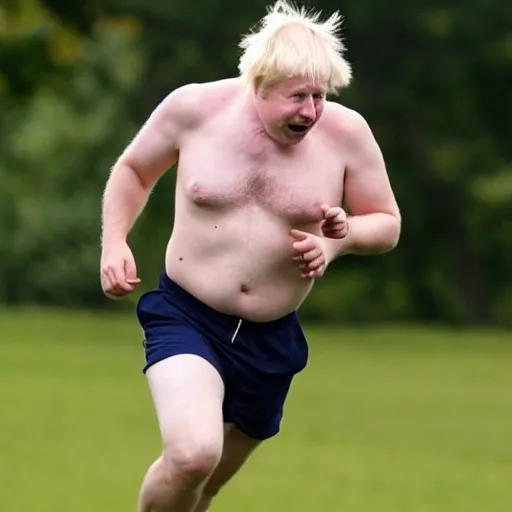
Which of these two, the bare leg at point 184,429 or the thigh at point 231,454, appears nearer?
the bare leg at point 184,429

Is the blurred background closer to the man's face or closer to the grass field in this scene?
the grass field

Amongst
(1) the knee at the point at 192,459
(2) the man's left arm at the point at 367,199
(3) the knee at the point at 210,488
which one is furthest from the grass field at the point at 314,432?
(2) the man's left arm at the point at 367,199

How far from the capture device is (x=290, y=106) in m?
6.15

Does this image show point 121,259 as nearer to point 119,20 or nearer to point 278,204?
point 278,204

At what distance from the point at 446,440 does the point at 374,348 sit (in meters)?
15.3

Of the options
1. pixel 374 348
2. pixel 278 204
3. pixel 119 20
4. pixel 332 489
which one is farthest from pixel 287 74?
pixel 374 348

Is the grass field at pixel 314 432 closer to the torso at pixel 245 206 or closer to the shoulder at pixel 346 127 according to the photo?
the torso at pixel 245 206

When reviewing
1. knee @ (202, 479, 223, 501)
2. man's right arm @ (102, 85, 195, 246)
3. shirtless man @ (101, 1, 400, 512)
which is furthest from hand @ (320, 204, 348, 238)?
knee @ (202, 479, 223, 501)

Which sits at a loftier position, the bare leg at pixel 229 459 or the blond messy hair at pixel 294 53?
the blond messy hair at pixel 294 53

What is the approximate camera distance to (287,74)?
612cm

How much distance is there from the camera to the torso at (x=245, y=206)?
20.8 ft

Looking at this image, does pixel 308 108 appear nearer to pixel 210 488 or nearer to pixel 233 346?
pixel 233 346

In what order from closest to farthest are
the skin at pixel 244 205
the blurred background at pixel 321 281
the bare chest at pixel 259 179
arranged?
1. the skin at pixel 244 205
2. the bare chest at pixel 259 179
3. the blurred background at pixel 321 281

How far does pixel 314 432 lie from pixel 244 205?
10.9m
